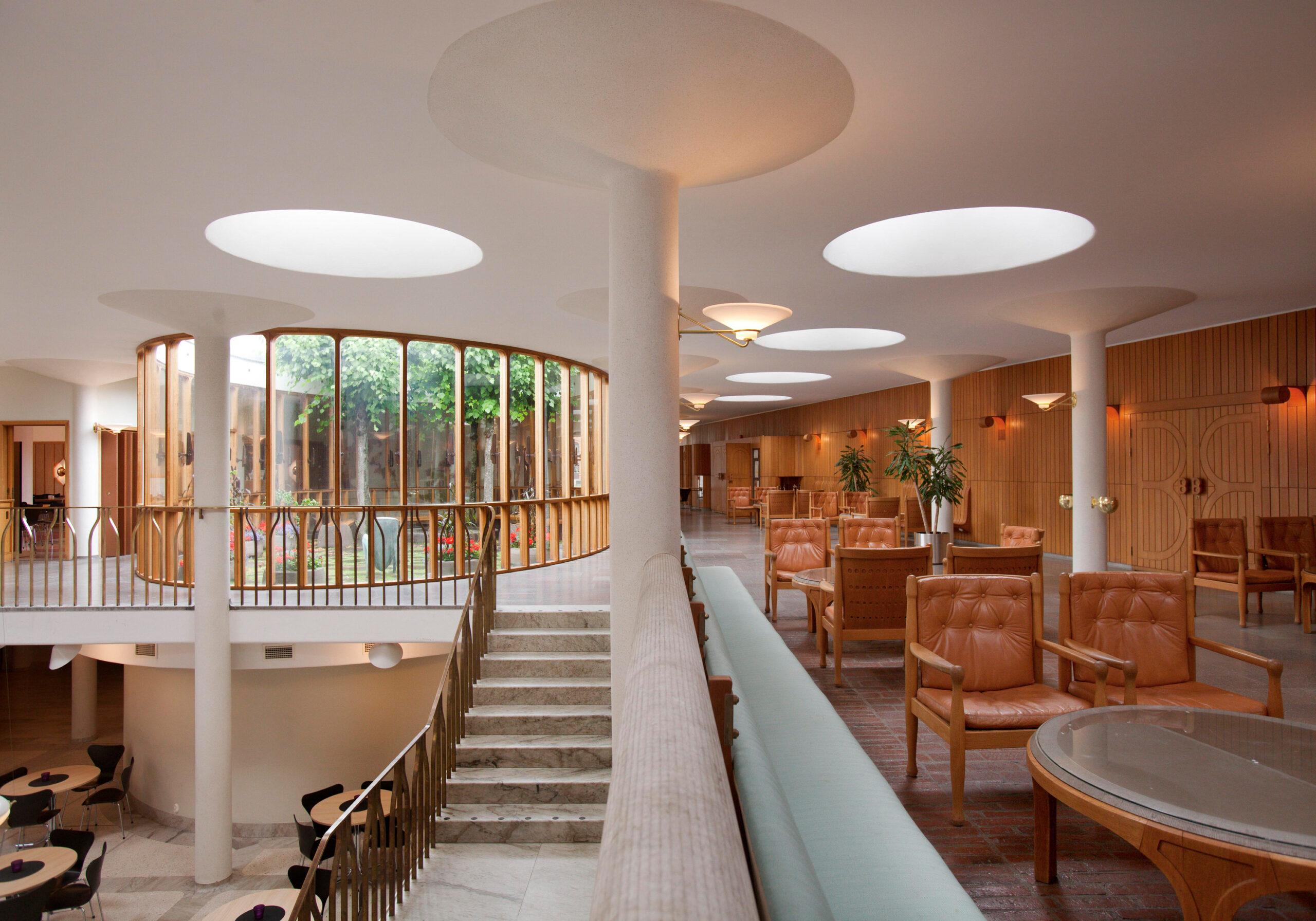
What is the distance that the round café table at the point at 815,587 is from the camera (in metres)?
5.89

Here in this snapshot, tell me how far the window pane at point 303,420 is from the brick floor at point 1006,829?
657cm

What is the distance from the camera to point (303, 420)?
9.59 metres

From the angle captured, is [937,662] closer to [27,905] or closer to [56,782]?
[27,905]

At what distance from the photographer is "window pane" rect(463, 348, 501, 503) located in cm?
1026

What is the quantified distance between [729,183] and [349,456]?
271 inches

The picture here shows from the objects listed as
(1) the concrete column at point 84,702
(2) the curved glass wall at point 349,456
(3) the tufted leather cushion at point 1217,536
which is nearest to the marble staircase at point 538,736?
(2) the curved glass wall at point 349,456

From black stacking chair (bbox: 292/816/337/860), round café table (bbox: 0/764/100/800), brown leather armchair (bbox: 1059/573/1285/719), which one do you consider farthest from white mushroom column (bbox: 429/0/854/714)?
round café table (bbox: 0/764/100/800)

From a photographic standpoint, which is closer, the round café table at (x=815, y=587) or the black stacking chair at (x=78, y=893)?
the round café table at (x=815, y=587)

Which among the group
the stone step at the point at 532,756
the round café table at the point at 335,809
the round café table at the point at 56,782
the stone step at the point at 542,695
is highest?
the stone step at the point at 542,695

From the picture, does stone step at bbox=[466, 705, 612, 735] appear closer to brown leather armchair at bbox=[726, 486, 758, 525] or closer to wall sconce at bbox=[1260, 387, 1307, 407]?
wall sconce at bbox=[1260, 387, 1307, 407]

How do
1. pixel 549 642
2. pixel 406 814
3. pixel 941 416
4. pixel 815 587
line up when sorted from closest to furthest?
pixel 406 814, pixel 815 587, pixel 549 642, pixel 941 416

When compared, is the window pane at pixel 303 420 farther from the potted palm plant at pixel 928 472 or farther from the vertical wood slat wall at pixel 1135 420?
the vertical wood slat wall at pixel 1135 420

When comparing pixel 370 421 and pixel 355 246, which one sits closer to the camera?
pixel 355 246

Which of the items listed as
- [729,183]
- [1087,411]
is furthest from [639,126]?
[1087,411]
